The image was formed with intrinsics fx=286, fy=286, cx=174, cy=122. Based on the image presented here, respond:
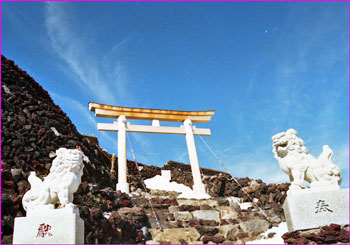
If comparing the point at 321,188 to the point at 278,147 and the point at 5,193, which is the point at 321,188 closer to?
the point at 278,147

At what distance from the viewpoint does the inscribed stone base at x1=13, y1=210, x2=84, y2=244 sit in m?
3.41

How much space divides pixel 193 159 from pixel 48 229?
758 centimetres

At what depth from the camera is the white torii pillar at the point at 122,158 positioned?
902cm

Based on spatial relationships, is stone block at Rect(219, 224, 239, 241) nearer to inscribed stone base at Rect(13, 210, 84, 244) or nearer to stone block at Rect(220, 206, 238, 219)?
stone block at Rect(220, 206, 238, 219)

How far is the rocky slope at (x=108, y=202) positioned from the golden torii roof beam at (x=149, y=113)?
1144mm

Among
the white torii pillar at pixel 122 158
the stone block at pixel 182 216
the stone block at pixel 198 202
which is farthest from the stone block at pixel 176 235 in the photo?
the white torii pillar at pixel 122 158

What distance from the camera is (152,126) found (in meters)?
10.8

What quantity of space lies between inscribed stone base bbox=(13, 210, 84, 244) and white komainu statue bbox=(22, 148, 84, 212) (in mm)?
146

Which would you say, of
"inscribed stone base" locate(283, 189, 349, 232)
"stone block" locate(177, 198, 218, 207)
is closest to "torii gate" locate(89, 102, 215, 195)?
"stone block" locate(177, 198, 218, 207)

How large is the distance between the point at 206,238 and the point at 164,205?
1984 mm

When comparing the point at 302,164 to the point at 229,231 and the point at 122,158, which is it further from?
the point at 122,158

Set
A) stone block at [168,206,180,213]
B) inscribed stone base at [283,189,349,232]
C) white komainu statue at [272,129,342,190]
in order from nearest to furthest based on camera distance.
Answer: inscribed stone base at [283,189,349,232]
white komainu statue at [272,129,342,190]
stone block at [168,206,180,213]

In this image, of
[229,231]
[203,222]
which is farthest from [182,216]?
[229,231]

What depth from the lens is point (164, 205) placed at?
289 inches
